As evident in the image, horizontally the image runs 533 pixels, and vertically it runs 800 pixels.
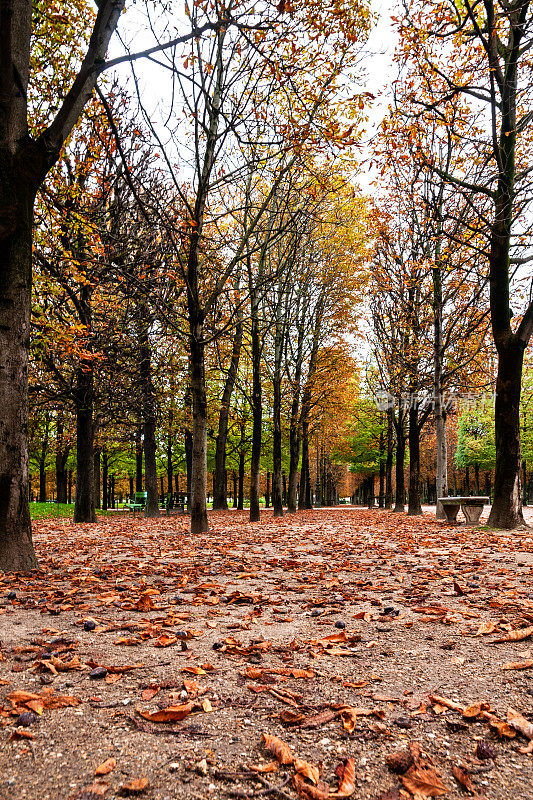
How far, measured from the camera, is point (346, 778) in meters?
1.86

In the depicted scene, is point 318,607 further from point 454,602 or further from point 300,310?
point 300,310

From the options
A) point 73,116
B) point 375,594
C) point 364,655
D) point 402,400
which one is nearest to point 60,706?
point 364,655

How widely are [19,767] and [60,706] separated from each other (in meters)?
0.50

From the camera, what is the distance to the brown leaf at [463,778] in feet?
5.99

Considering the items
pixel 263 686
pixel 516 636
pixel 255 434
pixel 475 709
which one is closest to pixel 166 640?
pixel 263 686

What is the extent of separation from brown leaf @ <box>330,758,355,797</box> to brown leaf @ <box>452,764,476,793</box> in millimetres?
393

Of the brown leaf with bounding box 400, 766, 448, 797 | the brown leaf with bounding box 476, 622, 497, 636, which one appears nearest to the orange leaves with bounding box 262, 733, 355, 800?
the brown leaf with bounding box 400, 766, 448, 797

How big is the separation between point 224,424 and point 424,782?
20906mm

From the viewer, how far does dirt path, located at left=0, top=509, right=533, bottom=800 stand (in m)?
1.90

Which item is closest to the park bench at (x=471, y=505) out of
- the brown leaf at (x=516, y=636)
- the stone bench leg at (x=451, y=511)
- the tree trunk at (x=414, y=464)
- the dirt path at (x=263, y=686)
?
the stone bench leg at (x=451, y=511)

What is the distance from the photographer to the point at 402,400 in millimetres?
21500

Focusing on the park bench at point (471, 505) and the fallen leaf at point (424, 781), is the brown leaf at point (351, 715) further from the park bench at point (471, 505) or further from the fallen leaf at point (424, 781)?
the park bench at point (471, 505)

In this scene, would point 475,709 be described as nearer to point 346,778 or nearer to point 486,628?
point 346,778

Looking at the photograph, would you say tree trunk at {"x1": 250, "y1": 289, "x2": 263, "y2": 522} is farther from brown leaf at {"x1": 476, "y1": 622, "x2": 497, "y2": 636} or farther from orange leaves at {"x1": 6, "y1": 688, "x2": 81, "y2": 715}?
orange leaves at {"x1": 6, "y1": 688, "x2": 81, "y2": 715}
